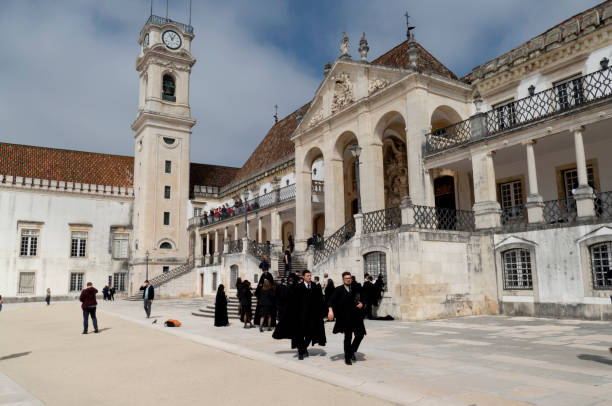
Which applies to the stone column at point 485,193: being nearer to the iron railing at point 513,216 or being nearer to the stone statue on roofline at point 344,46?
the iron railing at point 513,216

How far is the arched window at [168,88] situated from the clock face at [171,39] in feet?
9.12

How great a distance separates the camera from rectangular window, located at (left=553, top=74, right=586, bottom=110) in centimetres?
1531

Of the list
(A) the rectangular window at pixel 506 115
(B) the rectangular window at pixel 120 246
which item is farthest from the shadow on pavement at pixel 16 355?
(B) the rectangular window at pixel 120 246

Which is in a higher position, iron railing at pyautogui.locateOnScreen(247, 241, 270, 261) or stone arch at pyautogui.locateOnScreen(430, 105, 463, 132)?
stone arch at pyautogui.locateOnScreen(430, 105, 463, 132)

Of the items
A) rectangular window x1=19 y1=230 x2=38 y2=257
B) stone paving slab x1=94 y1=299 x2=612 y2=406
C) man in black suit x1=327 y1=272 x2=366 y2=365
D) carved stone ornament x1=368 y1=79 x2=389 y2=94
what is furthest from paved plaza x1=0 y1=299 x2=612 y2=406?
rectangular window x1=19 y1=230 x2=38 y2=257

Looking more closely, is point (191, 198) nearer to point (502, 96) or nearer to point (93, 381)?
point (502, 96)

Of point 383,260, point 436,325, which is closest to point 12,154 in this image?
point 383,260

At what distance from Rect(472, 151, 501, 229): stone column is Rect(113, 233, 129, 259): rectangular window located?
33.1 metres

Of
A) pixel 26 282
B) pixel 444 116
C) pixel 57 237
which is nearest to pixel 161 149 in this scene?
pixel 57 237

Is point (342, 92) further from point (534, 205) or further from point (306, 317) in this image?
point (306, 317)

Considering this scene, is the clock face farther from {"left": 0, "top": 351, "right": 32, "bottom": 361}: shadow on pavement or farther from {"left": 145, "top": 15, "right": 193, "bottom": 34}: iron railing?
{"left": 0, "top": 351, "right": 32, "bottom": 361}: shadow on pavement

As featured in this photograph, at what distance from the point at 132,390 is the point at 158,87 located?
38.6 metres

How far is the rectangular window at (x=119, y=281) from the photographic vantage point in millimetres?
40125

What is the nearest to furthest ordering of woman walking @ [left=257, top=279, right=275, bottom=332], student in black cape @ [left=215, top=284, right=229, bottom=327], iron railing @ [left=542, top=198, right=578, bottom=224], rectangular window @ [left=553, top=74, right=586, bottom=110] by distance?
1. woman walking @ [left=257, top=279, right=275, bottom=332]
2. student in black cape @ [left=215, top=284, right=229, bottom=327]
3. iron railing @ [left=542, top=198, right=578, bottom=224]
4. rectangular window @ [left=553, top=74, right=586, bottom=110]
